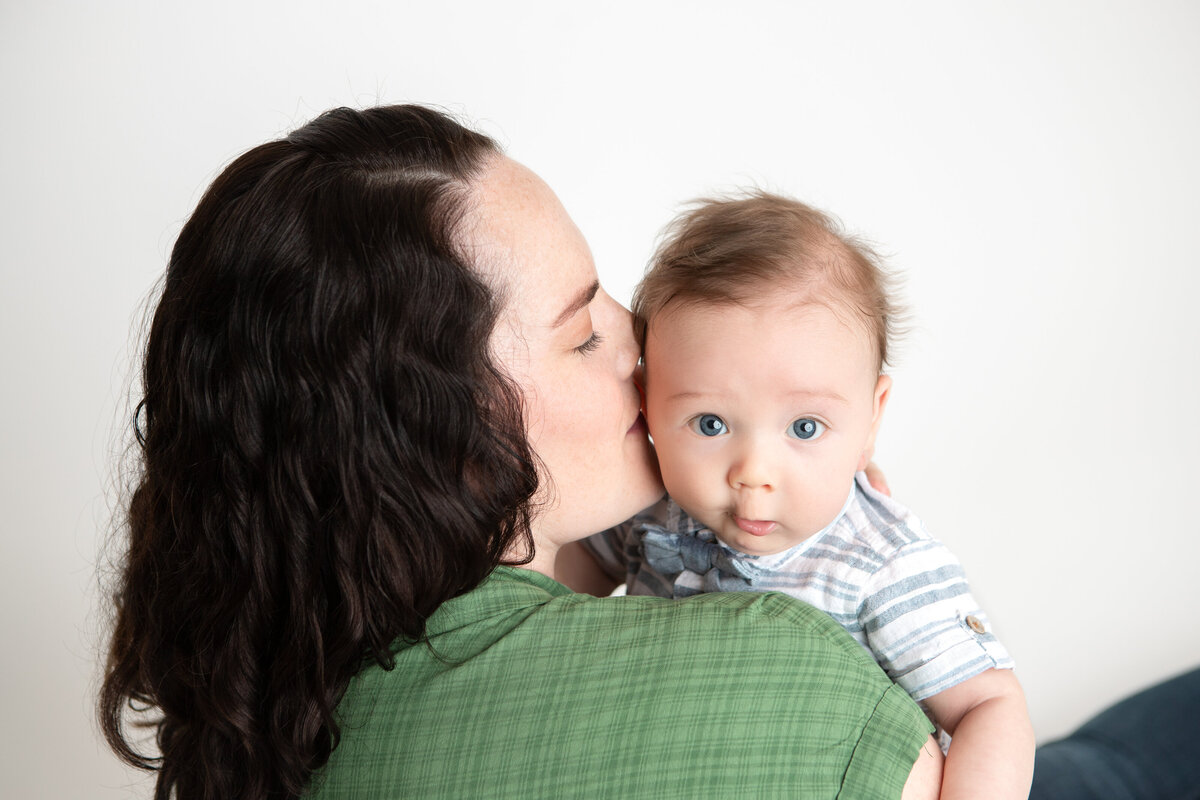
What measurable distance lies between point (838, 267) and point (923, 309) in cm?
175

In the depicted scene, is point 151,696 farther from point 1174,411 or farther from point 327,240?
point 1174,411

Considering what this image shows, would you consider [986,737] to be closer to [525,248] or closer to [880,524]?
[880,524]

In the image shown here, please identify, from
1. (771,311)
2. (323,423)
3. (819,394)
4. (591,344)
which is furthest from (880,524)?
(323,423)

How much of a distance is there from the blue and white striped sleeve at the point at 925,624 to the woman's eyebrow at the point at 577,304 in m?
0.52

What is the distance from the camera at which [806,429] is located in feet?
4.58

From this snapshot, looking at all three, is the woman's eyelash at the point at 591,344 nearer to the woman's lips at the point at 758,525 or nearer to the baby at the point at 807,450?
the baby at the point at 807,450

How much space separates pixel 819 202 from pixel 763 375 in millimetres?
1694

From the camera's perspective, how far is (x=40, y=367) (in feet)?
8.55

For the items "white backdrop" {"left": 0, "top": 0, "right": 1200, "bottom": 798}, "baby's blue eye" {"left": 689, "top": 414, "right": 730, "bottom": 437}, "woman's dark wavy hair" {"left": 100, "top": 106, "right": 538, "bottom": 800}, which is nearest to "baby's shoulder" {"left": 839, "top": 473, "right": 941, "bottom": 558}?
"baby's blue eye" {"left": 689, "top": 414, "right": 730, "bottom": 437}

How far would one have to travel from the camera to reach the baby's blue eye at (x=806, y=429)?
1.40 metres

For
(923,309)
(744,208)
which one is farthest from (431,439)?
(923,309)

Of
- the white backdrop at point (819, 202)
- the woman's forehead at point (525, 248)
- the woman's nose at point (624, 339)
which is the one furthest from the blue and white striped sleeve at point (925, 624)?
the white backdrop at point (819, 202)

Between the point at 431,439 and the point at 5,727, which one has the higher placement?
the point at 431,439

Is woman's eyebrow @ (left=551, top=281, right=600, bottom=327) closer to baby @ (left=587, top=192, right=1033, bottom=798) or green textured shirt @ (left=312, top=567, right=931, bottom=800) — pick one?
baby @ (left=587, top=192, right=1033, bottom=798)
